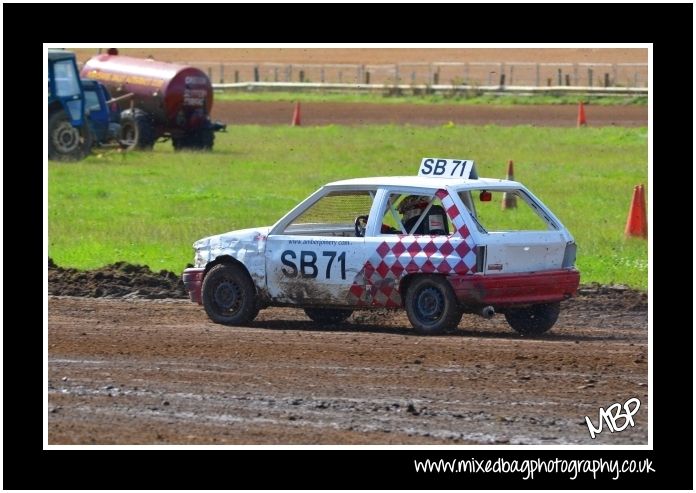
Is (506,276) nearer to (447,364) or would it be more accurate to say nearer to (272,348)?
(447,364)

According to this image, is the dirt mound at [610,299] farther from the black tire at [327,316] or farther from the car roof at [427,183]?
the black tire at [327,316]

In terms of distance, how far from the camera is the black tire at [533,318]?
38.7ft

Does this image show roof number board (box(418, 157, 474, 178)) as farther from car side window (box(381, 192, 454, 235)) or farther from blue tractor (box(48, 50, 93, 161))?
blue tractor (box(48, 50, 93, 161))

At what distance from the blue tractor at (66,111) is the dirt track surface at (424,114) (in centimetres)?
1317

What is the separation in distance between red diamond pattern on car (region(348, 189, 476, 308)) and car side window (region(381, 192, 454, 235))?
22cm

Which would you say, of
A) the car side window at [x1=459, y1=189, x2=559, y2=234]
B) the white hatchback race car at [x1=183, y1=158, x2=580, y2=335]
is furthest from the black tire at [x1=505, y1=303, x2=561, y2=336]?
the car side window at [x1=459, y1=189, x2=559, y2=234]

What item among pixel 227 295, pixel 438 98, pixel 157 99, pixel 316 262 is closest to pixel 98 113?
pixel 157 99

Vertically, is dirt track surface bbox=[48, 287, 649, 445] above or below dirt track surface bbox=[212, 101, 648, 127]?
below

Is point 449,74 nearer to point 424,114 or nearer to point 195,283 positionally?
point 424,114

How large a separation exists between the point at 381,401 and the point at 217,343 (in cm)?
256

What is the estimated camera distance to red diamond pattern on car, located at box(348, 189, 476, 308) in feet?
36.4

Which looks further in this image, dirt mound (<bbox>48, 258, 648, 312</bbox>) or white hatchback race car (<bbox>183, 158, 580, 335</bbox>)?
dirt mound (<bbox>48, 258, 648, 312</bbox>)

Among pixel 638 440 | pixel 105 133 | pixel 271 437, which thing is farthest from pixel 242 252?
pixel 105 133

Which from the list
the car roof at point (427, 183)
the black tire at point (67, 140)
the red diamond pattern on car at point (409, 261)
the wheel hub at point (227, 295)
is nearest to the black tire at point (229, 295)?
the wheel hub at point (227, 295)
